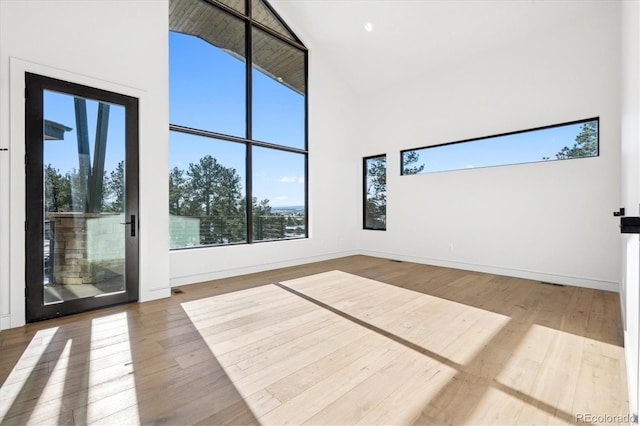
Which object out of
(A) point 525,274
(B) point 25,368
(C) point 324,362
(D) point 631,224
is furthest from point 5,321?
(A) point 525,274

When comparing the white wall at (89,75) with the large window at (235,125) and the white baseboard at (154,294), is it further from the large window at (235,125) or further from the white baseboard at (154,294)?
the large window at (235,125)

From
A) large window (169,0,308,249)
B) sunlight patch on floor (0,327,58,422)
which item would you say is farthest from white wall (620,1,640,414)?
large window (169,0,308,249)

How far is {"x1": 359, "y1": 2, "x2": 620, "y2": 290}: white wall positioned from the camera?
3777mm

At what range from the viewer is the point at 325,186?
20.4 feet

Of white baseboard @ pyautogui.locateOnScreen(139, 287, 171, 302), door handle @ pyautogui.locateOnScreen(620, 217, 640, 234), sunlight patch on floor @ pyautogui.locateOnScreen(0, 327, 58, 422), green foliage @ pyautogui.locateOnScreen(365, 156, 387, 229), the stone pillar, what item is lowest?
sunlight patch on floor @ pyautogui.locateOnScreen(0, 327, 58, 422)

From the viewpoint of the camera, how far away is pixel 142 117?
3453 millimetres

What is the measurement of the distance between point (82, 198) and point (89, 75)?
1.31m

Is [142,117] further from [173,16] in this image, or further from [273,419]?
[273,419]

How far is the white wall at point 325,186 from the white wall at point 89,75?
4.55 feet

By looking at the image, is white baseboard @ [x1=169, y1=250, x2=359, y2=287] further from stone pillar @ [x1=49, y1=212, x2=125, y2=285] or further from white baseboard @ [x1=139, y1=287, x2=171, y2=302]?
stone pillar @ [x1=49, y1=212, x2=125, y2=285]

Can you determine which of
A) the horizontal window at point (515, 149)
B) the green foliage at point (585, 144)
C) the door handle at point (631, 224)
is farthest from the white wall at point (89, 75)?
the green foliage at point (585, 144)

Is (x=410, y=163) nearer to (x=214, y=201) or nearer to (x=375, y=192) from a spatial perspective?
(x=375, y=192)

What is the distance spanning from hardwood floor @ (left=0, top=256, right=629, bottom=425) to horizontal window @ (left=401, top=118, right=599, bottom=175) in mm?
1979

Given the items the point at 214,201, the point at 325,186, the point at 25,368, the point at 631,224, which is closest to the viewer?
the point at 631,224
